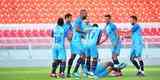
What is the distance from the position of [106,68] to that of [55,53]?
1.52 metres

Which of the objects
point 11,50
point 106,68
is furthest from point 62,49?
point 11,50

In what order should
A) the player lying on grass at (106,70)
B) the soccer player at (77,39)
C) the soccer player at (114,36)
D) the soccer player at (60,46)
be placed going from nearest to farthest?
the soccer player at (77,39)
the soccer player at (60,46)
the player lying on grass at (106,70)
the soccer player at (114,36)

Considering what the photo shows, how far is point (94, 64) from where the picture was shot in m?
16.5

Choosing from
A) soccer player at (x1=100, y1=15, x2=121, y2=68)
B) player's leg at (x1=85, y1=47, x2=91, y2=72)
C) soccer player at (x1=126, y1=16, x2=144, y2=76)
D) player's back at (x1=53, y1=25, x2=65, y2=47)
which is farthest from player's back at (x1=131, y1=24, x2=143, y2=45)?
player's back at (x1=53, y1=25, x2=65, y2=47)

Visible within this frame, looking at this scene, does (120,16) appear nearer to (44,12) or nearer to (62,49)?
(44,12)

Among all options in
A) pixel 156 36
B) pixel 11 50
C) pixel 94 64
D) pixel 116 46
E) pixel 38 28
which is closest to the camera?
pixel 94 64

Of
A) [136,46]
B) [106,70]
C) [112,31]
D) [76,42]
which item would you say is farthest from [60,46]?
[136,46]

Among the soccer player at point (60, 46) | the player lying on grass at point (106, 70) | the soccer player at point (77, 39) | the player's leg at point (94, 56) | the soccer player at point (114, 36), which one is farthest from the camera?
the soccer player at point (114, 36)

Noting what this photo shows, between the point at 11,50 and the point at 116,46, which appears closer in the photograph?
the point at 116,46

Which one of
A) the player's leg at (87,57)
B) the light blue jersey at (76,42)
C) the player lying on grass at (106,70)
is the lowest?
the player lying on grass at (106,70)

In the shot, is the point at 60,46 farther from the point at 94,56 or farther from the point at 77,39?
the point at 94,56

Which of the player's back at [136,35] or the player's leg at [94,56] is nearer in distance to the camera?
the player's leg at [94,56]

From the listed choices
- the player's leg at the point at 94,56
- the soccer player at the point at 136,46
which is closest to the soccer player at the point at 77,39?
the player's leg at the point at 94,56

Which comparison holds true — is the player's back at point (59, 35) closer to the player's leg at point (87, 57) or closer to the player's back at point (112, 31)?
the player's leg at point (87, 57)
